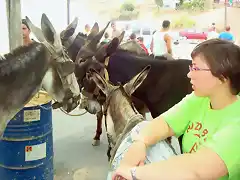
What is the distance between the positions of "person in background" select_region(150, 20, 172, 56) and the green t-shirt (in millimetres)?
2920

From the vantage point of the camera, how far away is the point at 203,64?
1.13m

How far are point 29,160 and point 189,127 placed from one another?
1.63 metres

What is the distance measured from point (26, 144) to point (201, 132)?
1647 millimetres

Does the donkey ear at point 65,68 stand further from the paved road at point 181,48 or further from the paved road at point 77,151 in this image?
the paved road at point 181,48

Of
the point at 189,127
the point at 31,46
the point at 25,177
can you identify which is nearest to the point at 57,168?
the point at 25,177

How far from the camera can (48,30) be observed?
96.5 inches

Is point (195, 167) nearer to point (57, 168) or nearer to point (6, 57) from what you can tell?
point (6, 57)

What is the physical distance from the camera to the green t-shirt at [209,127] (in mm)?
976

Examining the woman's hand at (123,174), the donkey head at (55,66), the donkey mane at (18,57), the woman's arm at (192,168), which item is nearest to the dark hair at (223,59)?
the woman's arm at (192,168)

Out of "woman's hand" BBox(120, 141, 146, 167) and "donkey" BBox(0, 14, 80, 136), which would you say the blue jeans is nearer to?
"woman's hand" BBox(120, 141, 146, 167)

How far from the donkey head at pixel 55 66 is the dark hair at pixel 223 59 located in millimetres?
1428

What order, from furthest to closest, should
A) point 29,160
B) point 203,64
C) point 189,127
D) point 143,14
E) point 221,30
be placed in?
point 143,14 → point 221,30 → point 29,160 → point 189,127 → point 203,64

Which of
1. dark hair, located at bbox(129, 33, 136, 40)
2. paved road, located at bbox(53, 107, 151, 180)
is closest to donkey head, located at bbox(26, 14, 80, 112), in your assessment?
paved road, located at bbox(53, 107, 151, 180)

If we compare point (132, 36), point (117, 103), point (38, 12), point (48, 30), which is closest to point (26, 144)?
point (48, 30)
